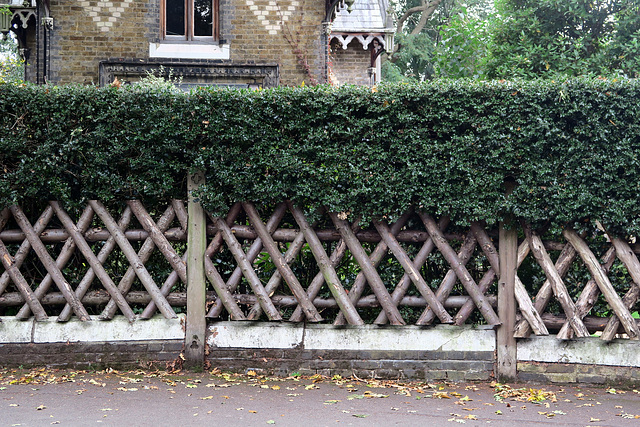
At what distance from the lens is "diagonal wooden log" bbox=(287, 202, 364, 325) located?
6.60m

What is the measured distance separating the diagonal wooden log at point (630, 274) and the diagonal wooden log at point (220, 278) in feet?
13.3

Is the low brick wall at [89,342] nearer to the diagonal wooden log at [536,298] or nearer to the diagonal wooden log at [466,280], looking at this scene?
the diagonal wooden log at [466,280]

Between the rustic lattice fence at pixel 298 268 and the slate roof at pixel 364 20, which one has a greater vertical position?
the slate roof at pixel 364 20

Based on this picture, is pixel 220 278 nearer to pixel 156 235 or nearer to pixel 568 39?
pixel 156 235

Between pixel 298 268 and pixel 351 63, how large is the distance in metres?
13.0

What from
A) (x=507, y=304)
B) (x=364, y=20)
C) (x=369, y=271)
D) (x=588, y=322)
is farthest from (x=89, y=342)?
(x=364, y=20)

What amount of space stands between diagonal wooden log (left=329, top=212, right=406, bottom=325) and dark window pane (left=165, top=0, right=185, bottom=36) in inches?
312

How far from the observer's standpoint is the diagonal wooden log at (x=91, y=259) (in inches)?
264

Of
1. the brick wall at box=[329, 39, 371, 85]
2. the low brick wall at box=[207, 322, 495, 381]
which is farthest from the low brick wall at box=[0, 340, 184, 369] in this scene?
the brick wall at box=[329, 39, 371, 85]

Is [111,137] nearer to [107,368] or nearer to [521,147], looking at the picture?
[107,368]

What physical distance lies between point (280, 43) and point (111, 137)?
6.67m

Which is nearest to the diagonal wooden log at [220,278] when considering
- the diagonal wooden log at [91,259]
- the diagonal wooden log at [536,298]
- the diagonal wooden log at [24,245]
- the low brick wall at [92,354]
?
the low brick wall at [92,354]

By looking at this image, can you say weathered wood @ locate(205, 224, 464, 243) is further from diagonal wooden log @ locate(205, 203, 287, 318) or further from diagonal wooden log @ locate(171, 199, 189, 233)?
diagonal wooden log @ locate(171, 199, 189, 233)

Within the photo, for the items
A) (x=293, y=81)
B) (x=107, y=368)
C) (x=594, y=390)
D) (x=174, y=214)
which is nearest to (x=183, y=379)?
(x=107, y=368)
